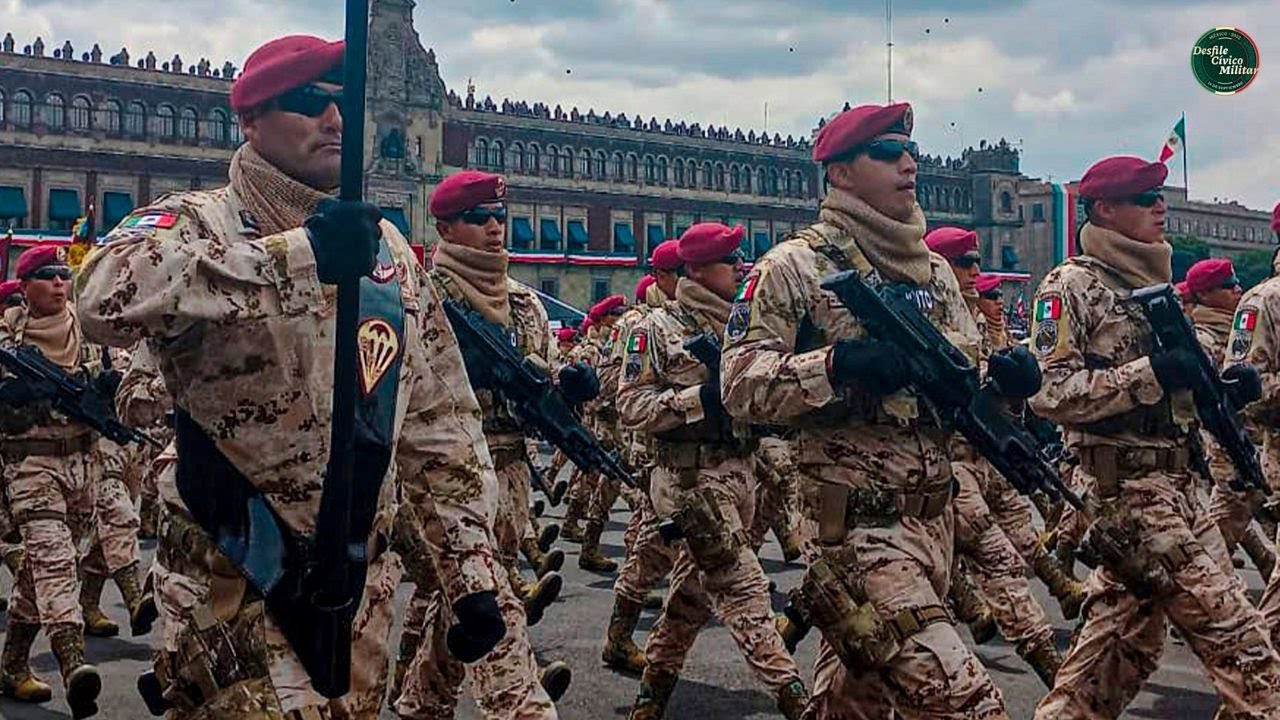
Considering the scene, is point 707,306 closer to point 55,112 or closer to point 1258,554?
point 1258,554

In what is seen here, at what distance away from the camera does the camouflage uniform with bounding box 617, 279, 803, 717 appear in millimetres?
5914

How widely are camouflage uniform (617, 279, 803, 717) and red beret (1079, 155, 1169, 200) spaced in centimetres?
187

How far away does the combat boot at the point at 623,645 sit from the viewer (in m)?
7.27

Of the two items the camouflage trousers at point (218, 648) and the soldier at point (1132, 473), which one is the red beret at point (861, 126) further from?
the camouflage trousers at point (218, 648)

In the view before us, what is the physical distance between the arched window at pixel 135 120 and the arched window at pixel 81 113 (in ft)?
4.32

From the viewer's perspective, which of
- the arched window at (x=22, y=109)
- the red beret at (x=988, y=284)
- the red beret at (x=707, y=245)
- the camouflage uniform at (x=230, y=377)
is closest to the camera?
the camouflage uniform at (x=230, y=377)

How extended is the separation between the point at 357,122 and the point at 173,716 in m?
1.43

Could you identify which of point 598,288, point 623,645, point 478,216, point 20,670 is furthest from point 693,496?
point 598,288

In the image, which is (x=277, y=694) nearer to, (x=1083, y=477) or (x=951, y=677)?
(x=951, y=677)

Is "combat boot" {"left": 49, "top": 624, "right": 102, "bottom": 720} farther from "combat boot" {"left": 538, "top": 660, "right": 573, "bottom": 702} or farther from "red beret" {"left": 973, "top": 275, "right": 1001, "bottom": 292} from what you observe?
"red beret" {"left": 973, "top": 275, "right": 1001, "bottom": 292}

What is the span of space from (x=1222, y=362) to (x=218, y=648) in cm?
708

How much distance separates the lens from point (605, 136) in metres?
60.3

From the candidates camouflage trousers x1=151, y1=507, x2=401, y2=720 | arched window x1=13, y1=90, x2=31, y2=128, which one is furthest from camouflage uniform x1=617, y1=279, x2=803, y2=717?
arched window x1=13, y1=90, x2=31, y2=128

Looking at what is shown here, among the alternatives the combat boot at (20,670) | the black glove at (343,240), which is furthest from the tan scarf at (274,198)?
the combat boot at (20,670)
